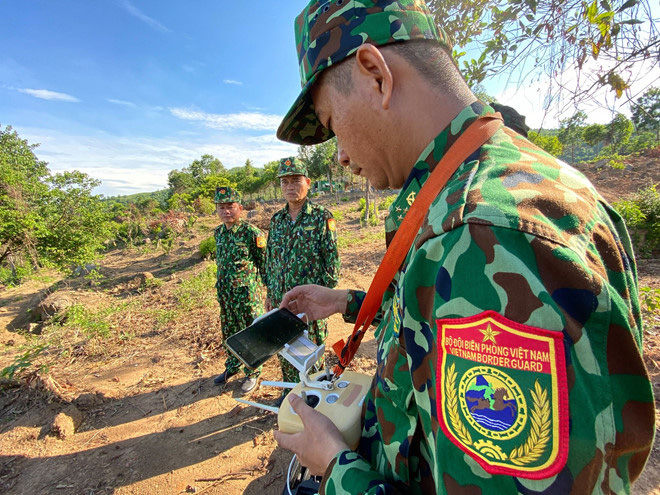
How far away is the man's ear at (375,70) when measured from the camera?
0.84 m

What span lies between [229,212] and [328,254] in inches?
65.9

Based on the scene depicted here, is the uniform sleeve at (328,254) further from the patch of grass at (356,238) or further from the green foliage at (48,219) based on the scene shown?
the green foliage at (48,219)

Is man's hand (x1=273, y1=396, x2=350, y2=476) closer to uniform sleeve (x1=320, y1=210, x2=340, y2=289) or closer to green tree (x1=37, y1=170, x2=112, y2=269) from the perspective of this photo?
uniform sleeve (x1=320, y1=210, x2=340, y2=289)

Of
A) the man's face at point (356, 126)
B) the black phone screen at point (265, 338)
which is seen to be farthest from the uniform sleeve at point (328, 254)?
the man's face at point (356, 126)

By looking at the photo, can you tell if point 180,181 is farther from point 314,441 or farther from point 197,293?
point 314,441

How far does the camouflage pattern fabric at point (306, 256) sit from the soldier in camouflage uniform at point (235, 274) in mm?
627

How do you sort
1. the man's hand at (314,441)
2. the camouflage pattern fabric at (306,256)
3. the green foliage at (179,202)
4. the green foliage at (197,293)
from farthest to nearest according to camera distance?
the green foliage at (179,202) → the green foliage at (197,293) → the camouflage pattern fabric at (306,256) → the man's hand at (314,441)

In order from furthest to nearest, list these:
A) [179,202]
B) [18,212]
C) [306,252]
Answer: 1. [179,202]
2. [18,212]
3. [306,252]

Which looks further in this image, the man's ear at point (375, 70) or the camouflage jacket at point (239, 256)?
the camouflage jacket at point (239, 256)

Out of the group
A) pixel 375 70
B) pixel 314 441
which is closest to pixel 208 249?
pixel 314 441

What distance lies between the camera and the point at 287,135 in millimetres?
1396

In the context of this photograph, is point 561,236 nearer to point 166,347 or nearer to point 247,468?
point 247,468

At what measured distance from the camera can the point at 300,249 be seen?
3355 mm

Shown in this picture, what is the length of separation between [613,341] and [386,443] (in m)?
0.59
